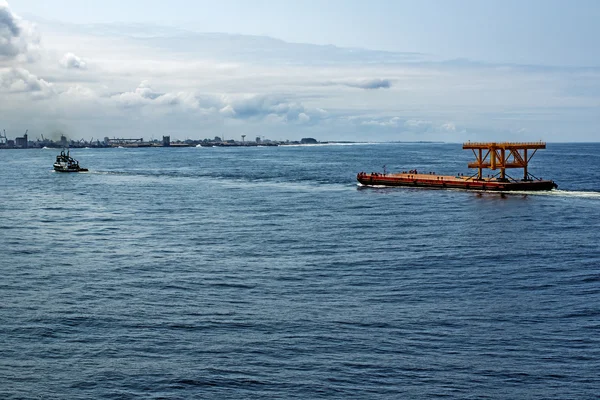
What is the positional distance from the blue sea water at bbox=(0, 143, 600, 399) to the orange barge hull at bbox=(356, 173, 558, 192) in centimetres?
2549

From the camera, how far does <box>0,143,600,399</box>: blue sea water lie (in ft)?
92.0

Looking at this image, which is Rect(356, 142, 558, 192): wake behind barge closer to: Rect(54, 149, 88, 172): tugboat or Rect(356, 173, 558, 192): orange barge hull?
Rect(356, 173, 558, 192): orange barge hull

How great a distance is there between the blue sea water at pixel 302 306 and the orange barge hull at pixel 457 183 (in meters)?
25.5

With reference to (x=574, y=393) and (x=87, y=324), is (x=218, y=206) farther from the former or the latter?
(x=574, y=393)

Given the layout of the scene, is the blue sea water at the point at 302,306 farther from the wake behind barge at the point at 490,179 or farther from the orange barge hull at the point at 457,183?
the wake behind barge at the point at 490,179

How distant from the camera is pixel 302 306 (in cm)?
3831

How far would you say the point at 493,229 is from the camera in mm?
67250

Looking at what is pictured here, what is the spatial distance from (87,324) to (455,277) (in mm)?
24019

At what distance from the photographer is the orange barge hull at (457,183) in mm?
103156

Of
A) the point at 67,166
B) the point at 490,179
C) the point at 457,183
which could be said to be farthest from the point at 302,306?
the point at 67,166

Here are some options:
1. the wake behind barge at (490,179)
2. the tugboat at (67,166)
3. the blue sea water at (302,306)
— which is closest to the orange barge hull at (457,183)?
the wake behind barge at (490,179)

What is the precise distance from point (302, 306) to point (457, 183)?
2996 inches

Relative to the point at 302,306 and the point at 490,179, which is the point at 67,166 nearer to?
the point at 490,179

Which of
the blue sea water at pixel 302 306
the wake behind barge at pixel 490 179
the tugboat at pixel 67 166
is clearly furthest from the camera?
the tugboat at pixel 67 166
